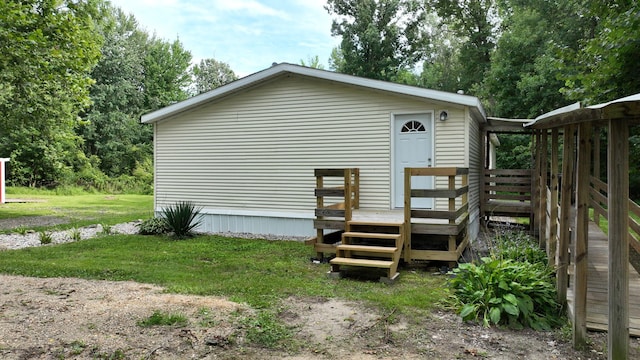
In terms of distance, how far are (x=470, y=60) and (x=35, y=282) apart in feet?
75.2

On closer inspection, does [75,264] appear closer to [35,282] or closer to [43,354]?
[35,282]

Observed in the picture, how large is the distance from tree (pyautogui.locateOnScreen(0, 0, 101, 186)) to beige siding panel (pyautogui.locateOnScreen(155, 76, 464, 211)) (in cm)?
321

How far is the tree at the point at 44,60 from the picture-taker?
9133 mm

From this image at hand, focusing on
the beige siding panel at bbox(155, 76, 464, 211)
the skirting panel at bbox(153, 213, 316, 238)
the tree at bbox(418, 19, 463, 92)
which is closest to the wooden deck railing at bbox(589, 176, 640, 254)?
the beige siding panel at bbox(155, 76, 464, 211)

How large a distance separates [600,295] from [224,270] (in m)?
4.45

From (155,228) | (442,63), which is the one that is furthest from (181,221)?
(442,63)

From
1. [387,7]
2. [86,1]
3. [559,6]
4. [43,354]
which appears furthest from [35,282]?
[387,7]

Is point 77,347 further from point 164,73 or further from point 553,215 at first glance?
point 164,73

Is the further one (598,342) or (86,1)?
(86,1)

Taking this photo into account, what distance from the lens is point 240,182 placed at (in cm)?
920

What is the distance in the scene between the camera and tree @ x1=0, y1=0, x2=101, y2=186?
9.13 m

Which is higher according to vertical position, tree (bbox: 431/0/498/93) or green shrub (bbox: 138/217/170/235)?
tree (bbox: 431/0/498/93)

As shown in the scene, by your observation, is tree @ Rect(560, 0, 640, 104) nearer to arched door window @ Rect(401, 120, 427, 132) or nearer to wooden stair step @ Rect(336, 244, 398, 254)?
arched door window @ Rect(401, 120, 427, 132)

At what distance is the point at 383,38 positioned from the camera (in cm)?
2558
